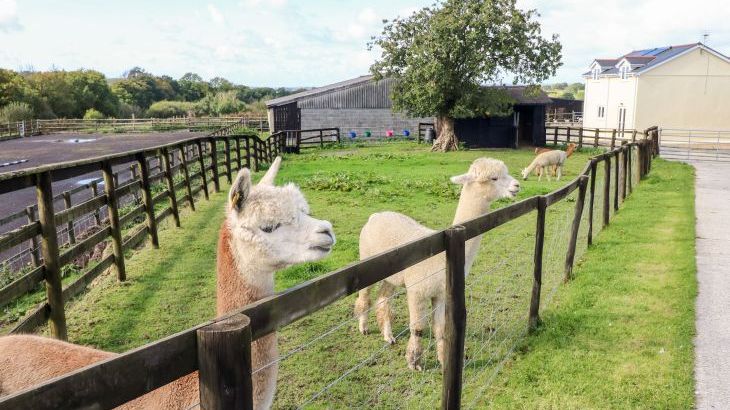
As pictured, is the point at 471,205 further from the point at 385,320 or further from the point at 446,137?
the point at 446,137

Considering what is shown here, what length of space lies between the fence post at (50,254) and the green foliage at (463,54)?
2336 cm

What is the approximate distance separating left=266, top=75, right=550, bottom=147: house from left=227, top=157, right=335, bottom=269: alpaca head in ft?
97.3

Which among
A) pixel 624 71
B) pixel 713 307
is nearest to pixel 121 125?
pixel 624 71

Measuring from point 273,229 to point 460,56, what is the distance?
25.8 meters

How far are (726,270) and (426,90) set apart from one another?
837 inches

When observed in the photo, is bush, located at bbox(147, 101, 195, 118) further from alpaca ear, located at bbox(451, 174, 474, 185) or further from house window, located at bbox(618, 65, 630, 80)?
alpaca ear, located at bbox(451, 174, 474, 185)

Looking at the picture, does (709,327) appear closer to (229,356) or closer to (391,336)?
(391,336)

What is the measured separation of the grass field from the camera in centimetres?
405

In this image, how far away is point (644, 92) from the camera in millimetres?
35844

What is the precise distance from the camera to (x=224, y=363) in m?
1.51

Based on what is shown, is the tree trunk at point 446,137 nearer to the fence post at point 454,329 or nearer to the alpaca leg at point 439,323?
the alpaca leg at point 439,323

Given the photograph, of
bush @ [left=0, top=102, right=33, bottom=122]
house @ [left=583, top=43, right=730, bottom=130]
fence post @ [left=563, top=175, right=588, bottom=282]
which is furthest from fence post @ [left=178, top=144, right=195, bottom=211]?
bush @ [left=0, top=102, right=33, bottom=122]

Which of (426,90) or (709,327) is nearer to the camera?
(709,327)

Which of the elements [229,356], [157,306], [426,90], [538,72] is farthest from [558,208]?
[538,72]
